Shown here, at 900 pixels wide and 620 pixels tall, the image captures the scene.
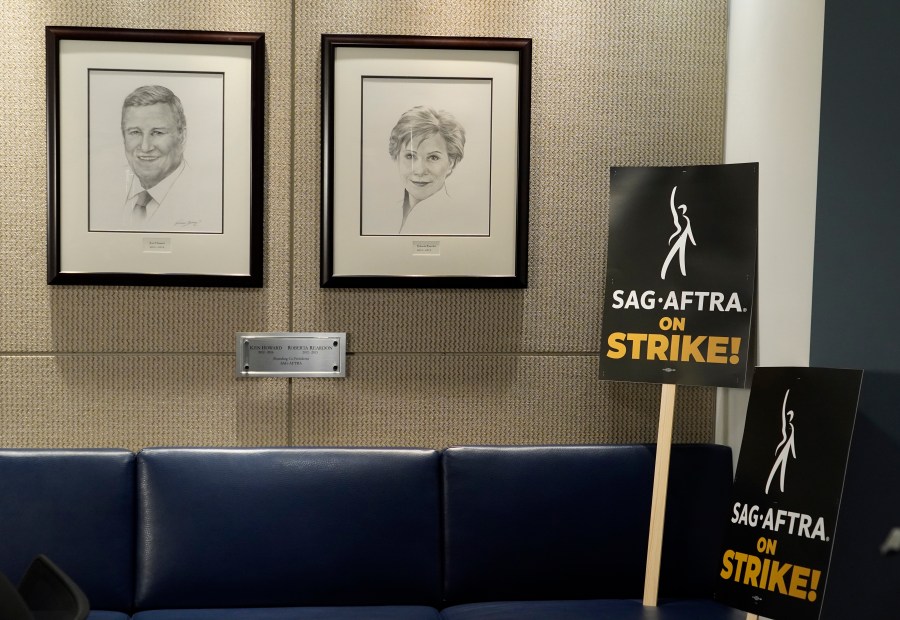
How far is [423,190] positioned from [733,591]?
1.55 metres

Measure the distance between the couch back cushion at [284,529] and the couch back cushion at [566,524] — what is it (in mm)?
110

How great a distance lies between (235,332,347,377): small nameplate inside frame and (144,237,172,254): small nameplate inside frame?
37 centimetres

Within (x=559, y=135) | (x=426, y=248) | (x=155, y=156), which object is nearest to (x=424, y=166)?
(x=426, y=248)

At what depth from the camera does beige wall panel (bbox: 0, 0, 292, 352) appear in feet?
8.86

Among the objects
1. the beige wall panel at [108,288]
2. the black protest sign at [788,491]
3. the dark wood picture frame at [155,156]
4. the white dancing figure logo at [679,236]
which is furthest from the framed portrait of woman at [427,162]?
the black protest sign at [788,491]

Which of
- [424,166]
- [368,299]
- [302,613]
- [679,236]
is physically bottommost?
[302,613]

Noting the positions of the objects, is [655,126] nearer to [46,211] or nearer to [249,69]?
[249,69]

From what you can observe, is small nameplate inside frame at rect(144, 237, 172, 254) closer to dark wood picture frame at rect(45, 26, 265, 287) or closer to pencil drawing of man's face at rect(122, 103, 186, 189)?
dark wood picture frame at rect(45, 26, 265, 287)

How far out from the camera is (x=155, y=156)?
2729 mm

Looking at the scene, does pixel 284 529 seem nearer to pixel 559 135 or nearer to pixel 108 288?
pixel 108 288

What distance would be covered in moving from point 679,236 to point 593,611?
44.8 inches

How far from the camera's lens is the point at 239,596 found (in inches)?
97.4

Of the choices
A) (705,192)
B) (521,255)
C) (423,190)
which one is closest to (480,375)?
(521,255)

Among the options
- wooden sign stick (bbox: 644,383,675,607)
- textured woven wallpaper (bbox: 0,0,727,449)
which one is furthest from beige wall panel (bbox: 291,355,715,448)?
wooden sign stick (bbox: 644,383,675,607)
